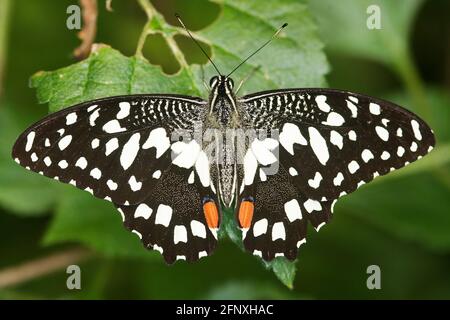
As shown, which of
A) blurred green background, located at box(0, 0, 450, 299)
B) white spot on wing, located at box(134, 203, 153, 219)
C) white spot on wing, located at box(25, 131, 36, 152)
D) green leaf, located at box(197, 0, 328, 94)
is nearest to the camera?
white spot on wing, located at box(25, 131, 36, 152)

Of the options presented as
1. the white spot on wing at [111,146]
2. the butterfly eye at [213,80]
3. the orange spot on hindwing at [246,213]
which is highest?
the butterfly eye at [213,80]

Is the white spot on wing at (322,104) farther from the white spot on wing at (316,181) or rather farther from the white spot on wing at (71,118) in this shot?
the white spot on wing at (71,118)

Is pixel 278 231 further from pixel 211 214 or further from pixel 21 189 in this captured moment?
pixel 21 189

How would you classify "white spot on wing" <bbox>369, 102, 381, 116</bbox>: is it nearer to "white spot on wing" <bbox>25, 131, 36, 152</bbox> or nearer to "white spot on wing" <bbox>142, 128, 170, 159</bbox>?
"white spot on wing" <bbox>142, 128, 170, 159</bbox>

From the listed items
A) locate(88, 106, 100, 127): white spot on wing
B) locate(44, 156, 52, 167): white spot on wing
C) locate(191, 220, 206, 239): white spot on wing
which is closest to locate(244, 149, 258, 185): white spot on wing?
locate(191, 220, 206, 239): white spot on wing

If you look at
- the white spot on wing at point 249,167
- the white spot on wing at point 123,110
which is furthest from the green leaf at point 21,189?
the white spot on wing at point 249,167

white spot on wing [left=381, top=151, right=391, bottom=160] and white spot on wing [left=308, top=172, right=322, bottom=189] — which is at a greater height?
white spot on wing [left=381, top=151, right=391, bottom=160]
